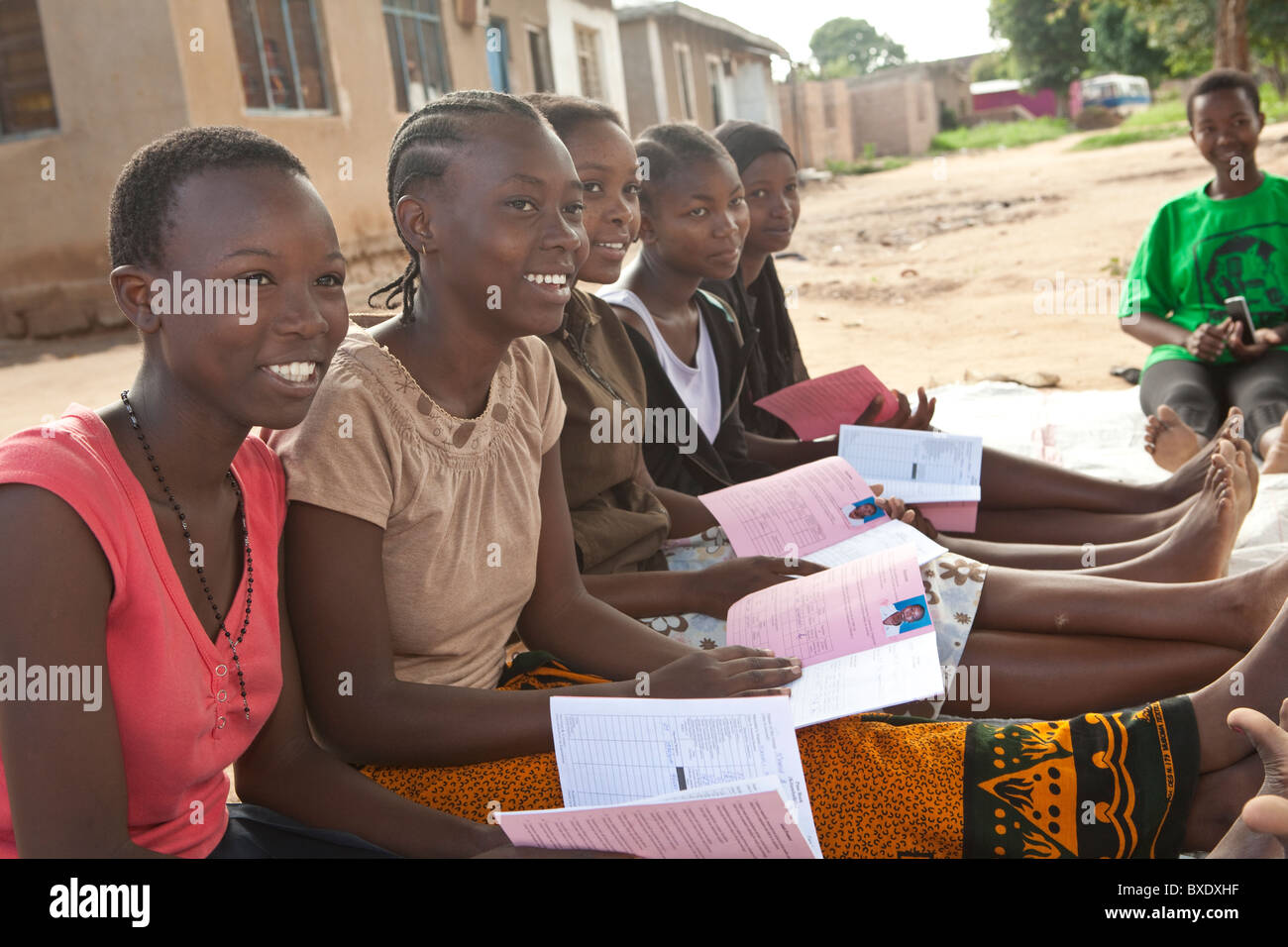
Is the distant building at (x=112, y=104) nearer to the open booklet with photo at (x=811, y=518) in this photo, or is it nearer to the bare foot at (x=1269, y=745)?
the open booklet with photo at (x=811, y=518)

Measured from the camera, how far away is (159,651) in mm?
1403

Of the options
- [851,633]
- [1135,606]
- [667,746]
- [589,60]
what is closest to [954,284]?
[1135,606]

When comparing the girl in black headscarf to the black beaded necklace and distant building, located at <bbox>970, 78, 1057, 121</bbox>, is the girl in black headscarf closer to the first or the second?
the black beaded necklace

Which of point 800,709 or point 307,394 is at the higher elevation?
point 307,394

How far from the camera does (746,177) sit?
141 inches

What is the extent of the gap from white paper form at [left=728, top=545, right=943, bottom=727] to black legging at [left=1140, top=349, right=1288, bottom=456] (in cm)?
235

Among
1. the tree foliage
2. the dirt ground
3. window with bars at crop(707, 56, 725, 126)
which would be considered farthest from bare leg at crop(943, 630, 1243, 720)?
the tree foliage

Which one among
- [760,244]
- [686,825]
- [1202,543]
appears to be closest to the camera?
[686,825]

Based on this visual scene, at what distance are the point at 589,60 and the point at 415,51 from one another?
5294mm

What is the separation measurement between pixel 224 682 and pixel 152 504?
0.84 ft

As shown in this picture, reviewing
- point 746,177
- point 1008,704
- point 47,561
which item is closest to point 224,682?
point 47,561

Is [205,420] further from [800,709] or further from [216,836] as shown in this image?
[800,709]

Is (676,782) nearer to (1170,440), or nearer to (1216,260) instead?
(1170,440)

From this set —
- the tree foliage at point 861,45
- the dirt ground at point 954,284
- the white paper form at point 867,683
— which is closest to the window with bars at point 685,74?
the dirt ground at point 954,284
